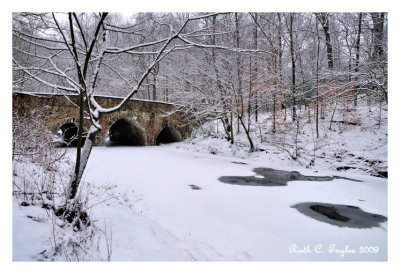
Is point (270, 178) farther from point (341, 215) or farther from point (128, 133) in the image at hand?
point (128, 133)

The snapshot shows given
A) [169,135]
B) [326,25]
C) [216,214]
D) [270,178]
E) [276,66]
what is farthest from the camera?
[169,135]

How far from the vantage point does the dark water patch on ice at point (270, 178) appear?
582 cm

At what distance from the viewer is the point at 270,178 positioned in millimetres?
6383

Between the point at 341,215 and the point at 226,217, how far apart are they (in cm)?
213

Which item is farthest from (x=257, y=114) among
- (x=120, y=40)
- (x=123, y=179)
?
(x=120, y=40)

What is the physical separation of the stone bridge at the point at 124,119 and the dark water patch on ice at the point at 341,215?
8.54 m

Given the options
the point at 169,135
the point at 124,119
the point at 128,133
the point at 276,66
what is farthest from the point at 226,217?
the point at 169,135

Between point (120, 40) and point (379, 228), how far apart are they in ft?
17.0

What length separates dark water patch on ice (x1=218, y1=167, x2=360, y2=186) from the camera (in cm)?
582

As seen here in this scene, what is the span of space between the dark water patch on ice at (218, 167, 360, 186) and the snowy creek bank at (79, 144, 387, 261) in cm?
12

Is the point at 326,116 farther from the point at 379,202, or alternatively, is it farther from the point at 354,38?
the point at 379,202

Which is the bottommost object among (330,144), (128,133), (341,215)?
(341,215)

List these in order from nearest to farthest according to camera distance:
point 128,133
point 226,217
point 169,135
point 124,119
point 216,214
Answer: point 226,217
point 216,214
point 124,119
point 128,133
point 169,135

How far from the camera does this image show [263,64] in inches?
344
